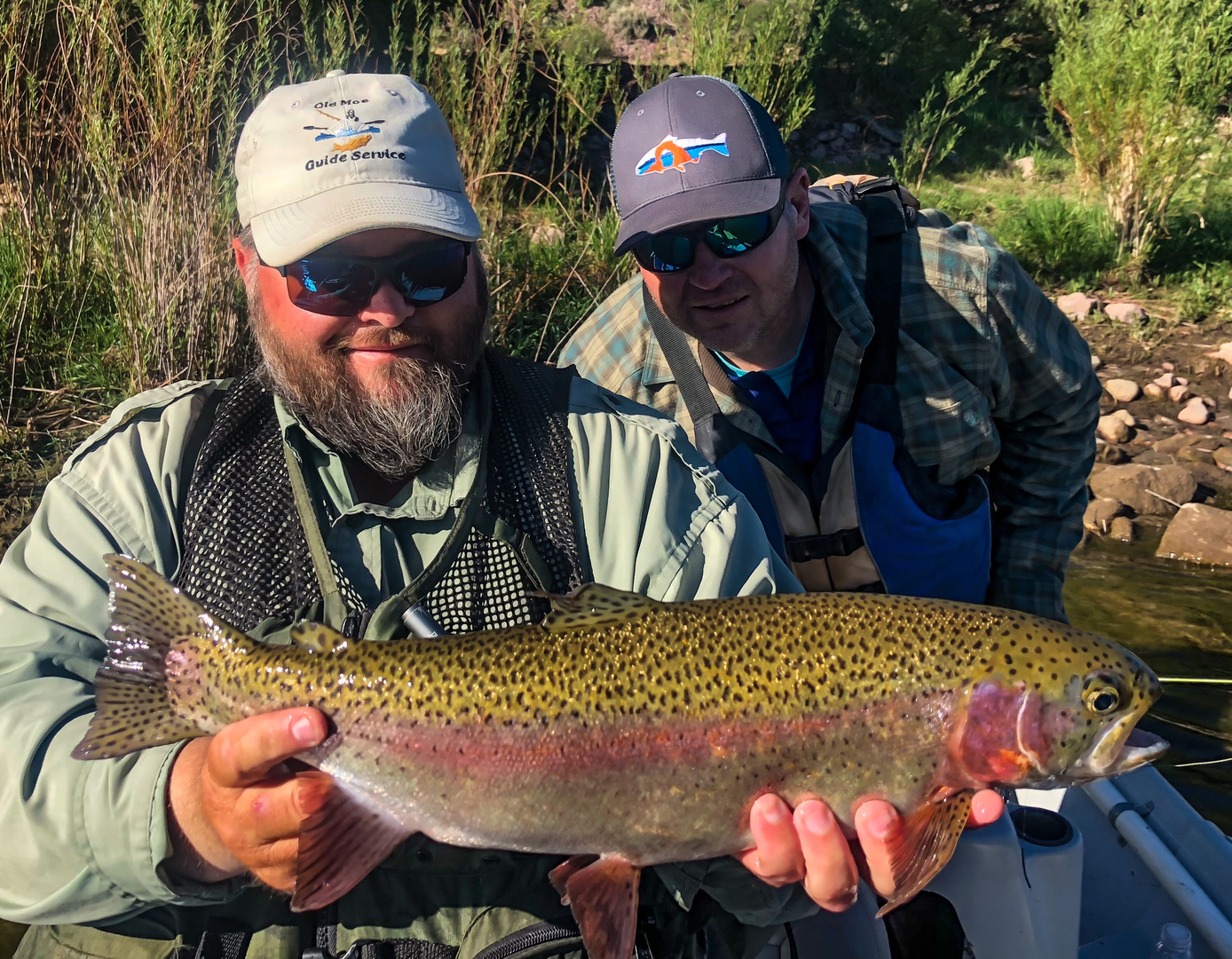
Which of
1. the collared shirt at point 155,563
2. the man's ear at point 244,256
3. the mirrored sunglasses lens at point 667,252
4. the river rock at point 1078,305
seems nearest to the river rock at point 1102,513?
the river rock at point 1078,305

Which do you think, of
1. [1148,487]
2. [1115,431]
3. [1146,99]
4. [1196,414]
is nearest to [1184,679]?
[1148,487]

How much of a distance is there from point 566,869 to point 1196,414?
27.3 feet

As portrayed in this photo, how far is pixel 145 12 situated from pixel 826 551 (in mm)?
4690

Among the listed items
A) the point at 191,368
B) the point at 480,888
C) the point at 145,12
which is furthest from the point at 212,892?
the point at 145,12

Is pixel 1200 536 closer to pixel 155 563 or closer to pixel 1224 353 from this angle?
pixel 1224 353

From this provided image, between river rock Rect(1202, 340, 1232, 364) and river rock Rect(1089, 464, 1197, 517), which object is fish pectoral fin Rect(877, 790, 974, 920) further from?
river rock Rect(1202, 340, 1232, 364)

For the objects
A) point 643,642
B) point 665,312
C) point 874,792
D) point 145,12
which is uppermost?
point 145,12

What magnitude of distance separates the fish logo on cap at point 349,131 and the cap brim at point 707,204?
132 cm

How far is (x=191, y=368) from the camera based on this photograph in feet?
19.8

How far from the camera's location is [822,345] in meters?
4.28

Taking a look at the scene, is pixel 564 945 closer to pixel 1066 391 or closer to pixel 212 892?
pixel 212 892

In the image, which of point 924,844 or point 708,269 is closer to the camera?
point 924,844

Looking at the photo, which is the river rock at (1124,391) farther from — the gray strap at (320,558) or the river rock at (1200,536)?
the gray strap at (320,558)

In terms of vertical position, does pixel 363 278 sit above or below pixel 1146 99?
below
